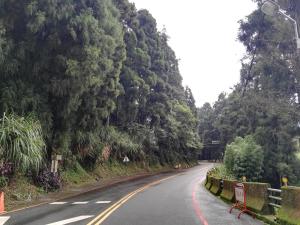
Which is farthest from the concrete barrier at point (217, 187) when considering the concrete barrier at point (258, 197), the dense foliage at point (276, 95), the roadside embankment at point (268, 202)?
the dense foliage at point (276, 95)

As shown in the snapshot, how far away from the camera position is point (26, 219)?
14133 mm

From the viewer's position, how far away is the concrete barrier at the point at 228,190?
20.5m

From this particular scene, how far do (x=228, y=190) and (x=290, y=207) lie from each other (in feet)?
31.3

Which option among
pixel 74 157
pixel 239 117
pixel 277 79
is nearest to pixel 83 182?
pixel 74 157

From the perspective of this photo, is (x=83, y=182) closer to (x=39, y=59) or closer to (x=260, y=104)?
(x=39, y=59)

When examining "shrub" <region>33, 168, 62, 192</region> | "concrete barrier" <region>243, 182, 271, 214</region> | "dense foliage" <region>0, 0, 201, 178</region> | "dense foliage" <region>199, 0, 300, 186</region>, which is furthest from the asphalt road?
"dense foliage" <region>199, 0, 300, 186</region>

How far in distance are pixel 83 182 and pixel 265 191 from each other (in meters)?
21.6

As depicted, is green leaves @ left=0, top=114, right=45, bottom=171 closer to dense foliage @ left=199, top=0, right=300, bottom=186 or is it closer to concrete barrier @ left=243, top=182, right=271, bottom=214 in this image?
concrete barrier @ left=243, top=182, right=271, bottom=214

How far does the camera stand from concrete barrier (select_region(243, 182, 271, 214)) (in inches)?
591

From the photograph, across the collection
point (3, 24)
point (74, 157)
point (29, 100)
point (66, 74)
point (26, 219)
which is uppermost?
point (3, 24)

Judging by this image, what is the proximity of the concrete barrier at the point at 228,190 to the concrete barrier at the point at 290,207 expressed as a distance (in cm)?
729

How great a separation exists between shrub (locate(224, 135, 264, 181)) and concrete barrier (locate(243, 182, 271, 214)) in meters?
21.0

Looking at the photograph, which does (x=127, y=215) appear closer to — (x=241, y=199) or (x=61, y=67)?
(x=241, y=199)

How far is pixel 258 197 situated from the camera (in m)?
15.7
